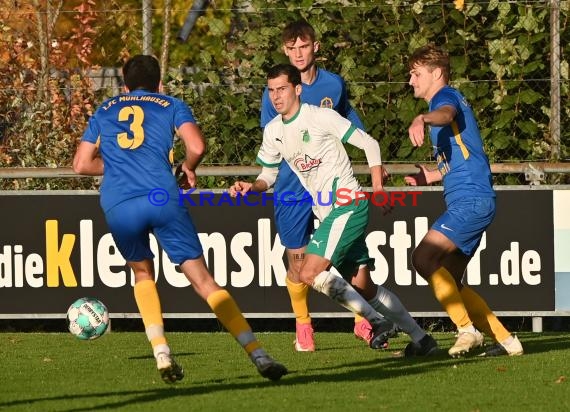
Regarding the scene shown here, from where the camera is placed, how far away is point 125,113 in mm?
7965

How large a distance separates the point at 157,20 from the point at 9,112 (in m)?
10.7

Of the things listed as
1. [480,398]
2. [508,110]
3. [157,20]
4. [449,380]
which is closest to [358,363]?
[449,380]

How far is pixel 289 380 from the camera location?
26.7ft

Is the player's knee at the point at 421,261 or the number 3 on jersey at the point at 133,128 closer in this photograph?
the number 3 on jersey at the point at 133,128

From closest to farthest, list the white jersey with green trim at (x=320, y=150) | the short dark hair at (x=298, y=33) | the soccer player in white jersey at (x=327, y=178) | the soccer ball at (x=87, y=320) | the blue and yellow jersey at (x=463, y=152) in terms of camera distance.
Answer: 1. the blue and yellow jersey at (x=463, y=152)
2. the soccer player in white jersey at (x=327, y=178)
3. the white jersey with green trim at (x=320, y=150)
4. the soccer ball at (x=87, y=320)
5. the short dark hair at (x=298, y=33)

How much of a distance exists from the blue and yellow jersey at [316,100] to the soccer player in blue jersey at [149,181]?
240cm

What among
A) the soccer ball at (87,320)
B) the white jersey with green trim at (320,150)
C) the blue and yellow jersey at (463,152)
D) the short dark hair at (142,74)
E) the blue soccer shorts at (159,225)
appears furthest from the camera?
the soccer ball at (87,320)

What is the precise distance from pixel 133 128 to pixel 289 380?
1.74m

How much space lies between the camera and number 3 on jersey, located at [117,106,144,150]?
7.94m

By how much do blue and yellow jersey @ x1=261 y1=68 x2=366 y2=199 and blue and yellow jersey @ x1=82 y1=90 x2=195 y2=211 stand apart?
98.3 inches

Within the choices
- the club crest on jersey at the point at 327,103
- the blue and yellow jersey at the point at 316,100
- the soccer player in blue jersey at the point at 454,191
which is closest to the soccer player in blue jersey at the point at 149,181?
the soccer player in blue jersey at the point at 454,191

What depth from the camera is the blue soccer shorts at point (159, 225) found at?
7.87m

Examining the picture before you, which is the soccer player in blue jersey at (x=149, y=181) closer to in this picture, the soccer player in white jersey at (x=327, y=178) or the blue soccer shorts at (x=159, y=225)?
the blue soccer shorts at (x=159, y=225)

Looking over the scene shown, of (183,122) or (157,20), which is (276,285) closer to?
(183,122)
